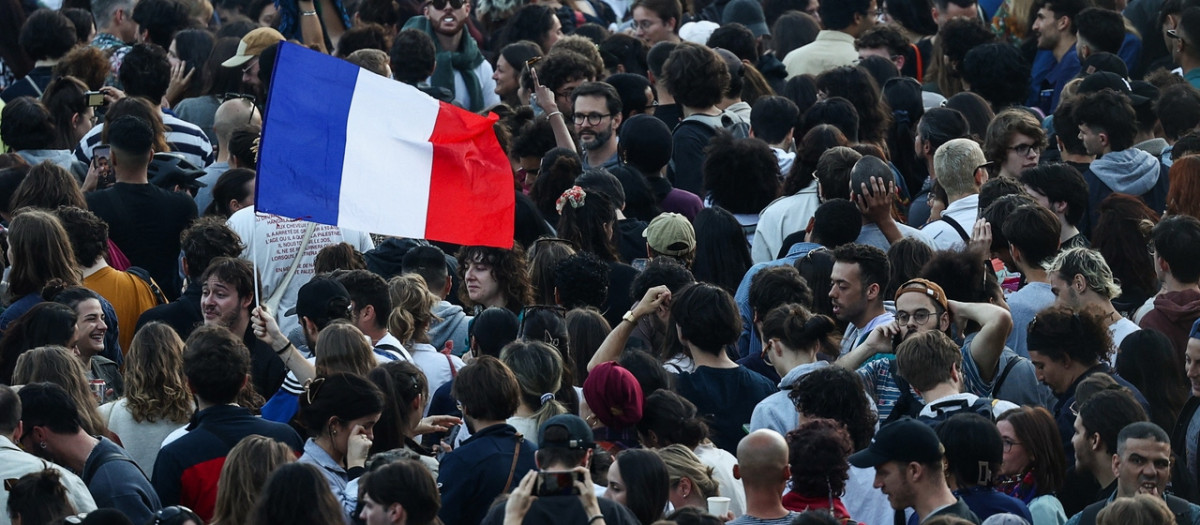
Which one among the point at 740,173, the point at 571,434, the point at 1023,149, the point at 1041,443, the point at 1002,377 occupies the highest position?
the point at 571,434

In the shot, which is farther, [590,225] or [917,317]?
[590,225]

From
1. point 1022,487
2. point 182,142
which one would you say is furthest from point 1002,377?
point 182,142

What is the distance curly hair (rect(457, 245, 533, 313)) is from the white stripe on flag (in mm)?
644

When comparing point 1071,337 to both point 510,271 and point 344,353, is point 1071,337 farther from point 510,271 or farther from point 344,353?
point 344,353

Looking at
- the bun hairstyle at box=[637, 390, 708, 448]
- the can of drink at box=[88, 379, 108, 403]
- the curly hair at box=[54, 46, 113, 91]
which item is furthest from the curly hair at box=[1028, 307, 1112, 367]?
the curly hair at box=[54, 46, 113, 91]

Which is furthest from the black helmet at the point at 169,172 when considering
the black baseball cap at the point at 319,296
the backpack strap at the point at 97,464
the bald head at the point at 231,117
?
the backpack strap at the point at 97,464

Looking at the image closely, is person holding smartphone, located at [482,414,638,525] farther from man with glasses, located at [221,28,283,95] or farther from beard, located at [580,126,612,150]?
man with glasses, located at [221,28,283,95]

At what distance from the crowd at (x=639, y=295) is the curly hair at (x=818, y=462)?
10 mm

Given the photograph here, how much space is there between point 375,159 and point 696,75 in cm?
340

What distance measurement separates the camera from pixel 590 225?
1005cm

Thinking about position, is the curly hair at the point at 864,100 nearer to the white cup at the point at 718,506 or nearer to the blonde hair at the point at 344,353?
the blonde hair at the point at 344,353

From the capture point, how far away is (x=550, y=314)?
337 inches

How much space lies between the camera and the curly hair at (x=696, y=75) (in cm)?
1193

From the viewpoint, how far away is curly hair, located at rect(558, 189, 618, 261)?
10.0 meters
